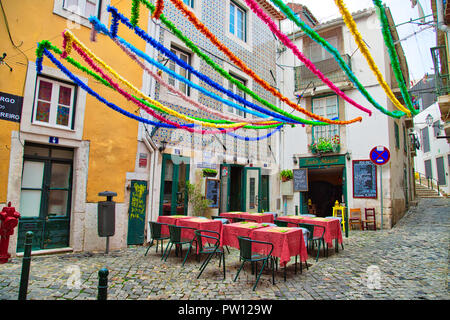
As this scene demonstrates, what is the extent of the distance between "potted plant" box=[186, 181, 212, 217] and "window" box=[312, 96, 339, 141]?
5.88m

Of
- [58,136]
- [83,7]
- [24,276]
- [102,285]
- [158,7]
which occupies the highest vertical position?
[83,7]

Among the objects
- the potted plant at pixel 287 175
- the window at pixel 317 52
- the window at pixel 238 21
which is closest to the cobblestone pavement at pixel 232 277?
the potted plant at pixel 287 175

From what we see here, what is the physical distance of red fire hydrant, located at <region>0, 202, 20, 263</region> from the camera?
504 centimetres

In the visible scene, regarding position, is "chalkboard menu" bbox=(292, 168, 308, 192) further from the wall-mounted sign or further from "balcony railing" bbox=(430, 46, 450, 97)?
the wall-mounted sign

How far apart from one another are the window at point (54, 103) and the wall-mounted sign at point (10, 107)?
0.33 meters

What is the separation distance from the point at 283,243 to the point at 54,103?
18.8 ft

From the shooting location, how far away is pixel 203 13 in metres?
9.47

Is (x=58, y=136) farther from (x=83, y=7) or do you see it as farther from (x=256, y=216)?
(x=256, y=216)

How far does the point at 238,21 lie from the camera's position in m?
11.2

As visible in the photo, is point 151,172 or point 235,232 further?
point 151,172

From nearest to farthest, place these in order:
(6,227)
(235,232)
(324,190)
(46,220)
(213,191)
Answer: (6,227) < (235,232) < (46,220) < (213,191) < (324,190)

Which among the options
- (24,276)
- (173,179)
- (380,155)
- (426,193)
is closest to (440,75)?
(380,155)
